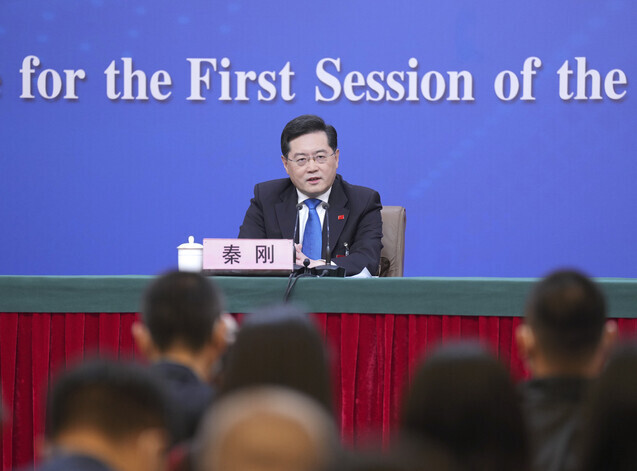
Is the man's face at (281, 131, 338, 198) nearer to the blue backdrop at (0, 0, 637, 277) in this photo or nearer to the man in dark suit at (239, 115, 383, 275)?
the man in dark suit at (239, 115, 383, 275)

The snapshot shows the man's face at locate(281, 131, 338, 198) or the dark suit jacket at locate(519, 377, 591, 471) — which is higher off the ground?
the man's face at locate(281, 131, 338, 198)

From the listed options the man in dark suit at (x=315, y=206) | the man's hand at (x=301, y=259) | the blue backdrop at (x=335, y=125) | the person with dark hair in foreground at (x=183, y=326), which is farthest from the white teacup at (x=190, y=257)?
the blue backdrop at (x=335, y=125)

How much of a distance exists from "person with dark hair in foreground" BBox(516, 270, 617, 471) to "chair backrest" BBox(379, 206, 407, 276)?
202 cm

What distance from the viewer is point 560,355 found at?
1.33 m

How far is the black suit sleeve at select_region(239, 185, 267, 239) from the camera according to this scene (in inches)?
134

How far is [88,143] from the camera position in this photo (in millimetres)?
4371

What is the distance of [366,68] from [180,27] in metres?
0.95

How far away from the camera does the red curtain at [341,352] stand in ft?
8.09

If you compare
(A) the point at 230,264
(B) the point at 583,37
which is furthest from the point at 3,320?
(B) the point at 583,37

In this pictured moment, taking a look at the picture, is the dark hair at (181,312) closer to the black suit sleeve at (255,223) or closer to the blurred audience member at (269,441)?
the blurred audience member at (269,441)

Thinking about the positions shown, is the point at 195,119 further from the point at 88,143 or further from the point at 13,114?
the point at 13,114

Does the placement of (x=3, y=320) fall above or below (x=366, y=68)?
below

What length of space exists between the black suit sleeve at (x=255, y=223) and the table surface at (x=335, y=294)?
0.83 metres

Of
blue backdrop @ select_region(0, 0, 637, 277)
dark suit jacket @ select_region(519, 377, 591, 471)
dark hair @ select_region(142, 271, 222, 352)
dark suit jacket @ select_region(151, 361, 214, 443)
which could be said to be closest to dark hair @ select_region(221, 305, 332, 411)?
dark suit jacket @ select_region(151, 361, 214, 443)
